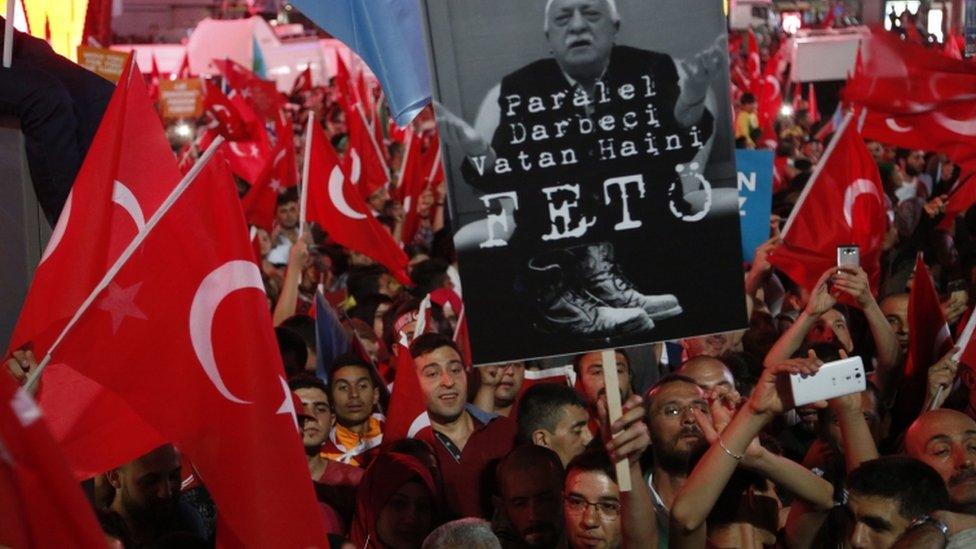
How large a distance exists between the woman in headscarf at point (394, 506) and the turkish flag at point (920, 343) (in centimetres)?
239

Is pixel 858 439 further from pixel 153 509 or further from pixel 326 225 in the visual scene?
pixel 326 225

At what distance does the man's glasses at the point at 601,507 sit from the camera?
464cm

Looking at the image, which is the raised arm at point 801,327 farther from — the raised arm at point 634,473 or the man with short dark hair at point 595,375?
the man with short dark hair at point 595,375

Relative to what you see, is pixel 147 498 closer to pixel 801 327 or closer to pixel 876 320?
pixel 801 327

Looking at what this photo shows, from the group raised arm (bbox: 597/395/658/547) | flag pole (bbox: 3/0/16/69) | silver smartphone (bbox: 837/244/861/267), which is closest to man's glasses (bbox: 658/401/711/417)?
silver smartphone (bbox: 837/244/861/267)

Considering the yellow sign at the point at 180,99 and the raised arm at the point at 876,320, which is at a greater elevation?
the raised arm at the point at 876,320

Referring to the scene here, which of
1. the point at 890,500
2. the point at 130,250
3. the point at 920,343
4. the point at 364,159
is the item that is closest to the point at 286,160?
the point at 364,159

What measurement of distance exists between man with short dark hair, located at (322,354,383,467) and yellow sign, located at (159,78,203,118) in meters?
12.8

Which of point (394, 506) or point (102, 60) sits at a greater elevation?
point (102, 60)

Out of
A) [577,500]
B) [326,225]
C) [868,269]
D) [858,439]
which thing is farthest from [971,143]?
[577,500]

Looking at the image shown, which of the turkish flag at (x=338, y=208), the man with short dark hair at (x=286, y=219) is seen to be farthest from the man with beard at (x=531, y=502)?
the man with short dark hair at (x=286, y=219)

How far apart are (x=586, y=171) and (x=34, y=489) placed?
5.90 ft

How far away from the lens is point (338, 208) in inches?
354

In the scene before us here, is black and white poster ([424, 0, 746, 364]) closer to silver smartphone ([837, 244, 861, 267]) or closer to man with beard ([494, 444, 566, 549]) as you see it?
man with beard ([494, 444, 566, 549])
